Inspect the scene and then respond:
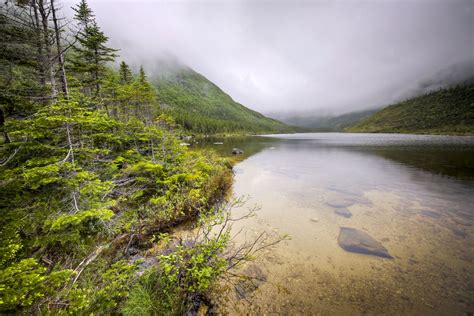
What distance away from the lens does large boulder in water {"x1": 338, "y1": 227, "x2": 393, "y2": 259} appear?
696 centimetres

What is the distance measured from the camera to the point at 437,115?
140375 mm

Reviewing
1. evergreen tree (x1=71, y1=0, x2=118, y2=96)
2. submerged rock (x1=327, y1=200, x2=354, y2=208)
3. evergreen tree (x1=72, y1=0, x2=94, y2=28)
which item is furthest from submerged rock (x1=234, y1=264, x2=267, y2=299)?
evergreen tree (x1=72, y1=0, x2=94, y2=28)

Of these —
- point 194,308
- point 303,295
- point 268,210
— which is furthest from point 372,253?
point 194,308

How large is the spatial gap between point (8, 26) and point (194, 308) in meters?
13.1

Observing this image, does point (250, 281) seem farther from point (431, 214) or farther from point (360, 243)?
point (431, 214)

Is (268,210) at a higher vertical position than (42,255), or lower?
lower

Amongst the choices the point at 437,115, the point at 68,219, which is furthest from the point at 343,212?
the point at 437,115

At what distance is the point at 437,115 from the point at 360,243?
693ft

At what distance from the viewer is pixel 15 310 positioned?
8.42 feet

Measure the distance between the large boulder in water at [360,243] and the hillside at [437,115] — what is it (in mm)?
148437

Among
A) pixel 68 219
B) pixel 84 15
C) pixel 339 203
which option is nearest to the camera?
A: pixel 68 219

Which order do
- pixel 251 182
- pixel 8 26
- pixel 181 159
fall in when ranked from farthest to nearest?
pixel 251 182 < pixel 181 159 < pixel 8 26

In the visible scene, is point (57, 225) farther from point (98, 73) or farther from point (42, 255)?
point (98, 73)

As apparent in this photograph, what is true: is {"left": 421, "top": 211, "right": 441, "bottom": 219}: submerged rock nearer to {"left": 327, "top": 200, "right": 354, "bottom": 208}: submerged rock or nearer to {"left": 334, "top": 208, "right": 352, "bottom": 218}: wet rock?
{"left": 327, "top": 200, "right": 354, "bottom": 208}: submerged rock
